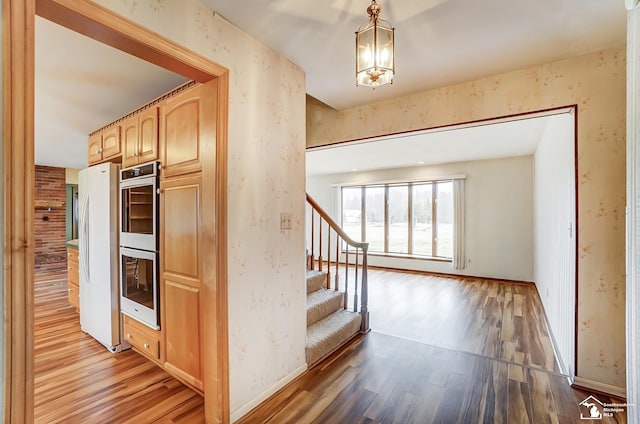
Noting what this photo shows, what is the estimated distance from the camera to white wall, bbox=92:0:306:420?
1.67m

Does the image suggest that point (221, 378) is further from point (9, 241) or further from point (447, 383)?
point (447, 383)

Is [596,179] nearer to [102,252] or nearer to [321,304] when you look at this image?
[321,304]

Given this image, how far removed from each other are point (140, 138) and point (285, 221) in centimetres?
147

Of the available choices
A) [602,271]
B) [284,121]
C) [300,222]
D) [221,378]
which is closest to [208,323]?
[221,378]

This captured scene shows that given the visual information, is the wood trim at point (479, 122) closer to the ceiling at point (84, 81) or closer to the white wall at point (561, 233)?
the white wall at point (561, 233)

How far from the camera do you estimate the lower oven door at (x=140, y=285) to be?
7.42 ft

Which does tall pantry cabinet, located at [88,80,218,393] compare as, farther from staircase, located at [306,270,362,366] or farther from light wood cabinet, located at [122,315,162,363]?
staircase, located at [306,270,362,366]

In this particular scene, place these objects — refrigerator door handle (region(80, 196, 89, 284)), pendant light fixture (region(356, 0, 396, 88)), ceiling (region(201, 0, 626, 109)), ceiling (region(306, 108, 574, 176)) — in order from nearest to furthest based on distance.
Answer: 1. pendant light fixture (region(356, 0, 396, 88))
2. ceiling (region(201, 0, 626, 109))
3. refrigerator door handle (region(80, 196, 89, 284))
4. ceiling (region(306, 108, 574, 176))

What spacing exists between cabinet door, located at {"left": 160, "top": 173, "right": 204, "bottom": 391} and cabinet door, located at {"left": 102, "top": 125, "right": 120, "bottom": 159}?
1.01m

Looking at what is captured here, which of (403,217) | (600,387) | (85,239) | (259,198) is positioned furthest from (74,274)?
(403,217)

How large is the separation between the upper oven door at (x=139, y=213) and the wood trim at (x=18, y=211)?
4.24ft

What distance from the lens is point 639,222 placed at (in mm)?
861

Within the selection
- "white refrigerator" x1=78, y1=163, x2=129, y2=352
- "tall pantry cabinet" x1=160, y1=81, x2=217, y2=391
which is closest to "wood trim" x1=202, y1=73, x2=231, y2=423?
"tall pantry cabinet" x1=160, y1=81, x2=217, y2=391

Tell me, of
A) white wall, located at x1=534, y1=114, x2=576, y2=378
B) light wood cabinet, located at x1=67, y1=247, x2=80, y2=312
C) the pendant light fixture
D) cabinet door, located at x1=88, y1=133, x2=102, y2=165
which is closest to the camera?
the pendant light fixture
